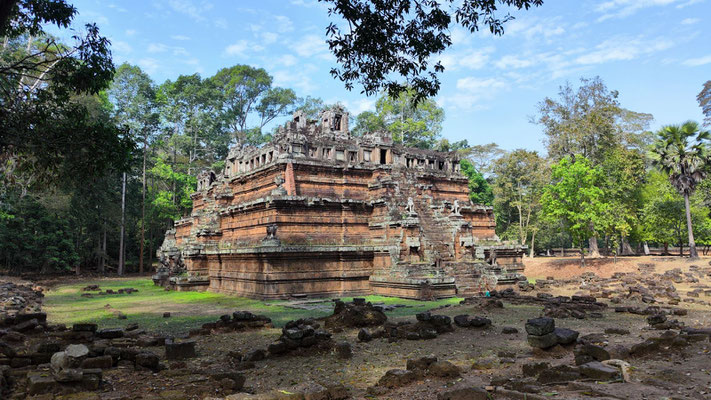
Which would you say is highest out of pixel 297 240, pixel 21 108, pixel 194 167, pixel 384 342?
pixel 194 167

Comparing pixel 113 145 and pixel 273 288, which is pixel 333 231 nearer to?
pixel 273 288

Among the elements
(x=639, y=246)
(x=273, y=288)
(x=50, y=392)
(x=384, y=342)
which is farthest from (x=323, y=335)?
(x=639, y=246)

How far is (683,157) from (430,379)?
39009 mm

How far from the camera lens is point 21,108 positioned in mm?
13648

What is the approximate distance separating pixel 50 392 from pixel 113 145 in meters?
8.15

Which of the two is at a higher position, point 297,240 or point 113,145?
point 113,145

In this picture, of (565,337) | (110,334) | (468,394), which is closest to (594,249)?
(565,337)

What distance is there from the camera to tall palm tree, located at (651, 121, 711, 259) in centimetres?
3519

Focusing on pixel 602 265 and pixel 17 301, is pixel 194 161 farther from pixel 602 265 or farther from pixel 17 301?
pixel 602 265

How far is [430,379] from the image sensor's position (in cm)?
749

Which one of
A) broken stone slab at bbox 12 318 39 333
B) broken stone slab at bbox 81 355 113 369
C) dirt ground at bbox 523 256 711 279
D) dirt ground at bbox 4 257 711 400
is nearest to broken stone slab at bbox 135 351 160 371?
dirt ground at bbox 4 257 711 400

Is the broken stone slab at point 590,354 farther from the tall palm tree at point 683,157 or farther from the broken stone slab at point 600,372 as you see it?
the tall palm tree at point 683,157

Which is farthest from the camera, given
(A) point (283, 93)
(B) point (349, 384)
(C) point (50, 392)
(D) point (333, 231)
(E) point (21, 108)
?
(A) point (283, 93)

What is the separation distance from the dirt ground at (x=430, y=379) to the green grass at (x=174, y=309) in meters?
3.60
